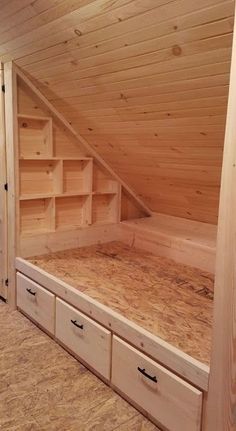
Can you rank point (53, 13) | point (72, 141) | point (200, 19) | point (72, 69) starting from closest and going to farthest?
point (200, 19), point (53, 13), point (72, 69), point (72, 141)

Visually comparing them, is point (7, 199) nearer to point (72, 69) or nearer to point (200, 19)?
point (72, 69)

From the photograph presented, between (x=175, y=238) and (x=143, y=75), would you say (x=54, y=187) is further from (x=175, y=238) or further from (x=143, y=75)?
(x=143, y=75)

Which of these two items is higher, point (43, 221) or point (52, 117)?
point (52, 117)

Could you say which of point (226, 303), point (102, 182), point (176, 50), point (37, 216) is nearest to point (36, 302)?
point (37, 216)

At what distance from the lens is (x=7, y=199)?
9.64ft

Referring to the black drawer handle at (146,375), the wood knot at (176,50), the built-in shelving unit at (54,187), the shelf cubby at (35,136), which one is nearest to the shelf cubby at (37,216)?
Result: the built-in shelving unit at (54,187)

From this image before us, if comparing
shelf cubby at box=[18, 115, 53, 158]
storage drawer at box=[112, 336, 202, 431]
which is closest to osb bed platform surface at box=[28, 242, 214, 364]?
storage drawer at box=[112, 336, 202, 431]

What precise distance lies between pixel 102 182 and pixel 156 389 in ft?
6.85

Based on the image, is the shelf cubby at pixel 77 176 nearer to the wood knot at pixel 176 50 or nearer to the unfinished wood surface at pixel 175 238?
the unfinished wood surface at pixel 175 238

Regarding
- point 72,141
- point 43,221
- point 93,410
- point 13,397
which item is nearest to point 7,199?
point 43,221

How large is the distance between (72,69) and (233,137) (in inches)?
52.2

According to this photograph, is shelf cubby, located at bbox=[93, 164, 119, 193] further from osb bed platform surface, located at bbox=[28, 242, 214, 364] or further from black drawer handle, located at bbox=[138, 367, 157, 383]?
black drawer handle, located at bbox=[138, 367, 157, 383]

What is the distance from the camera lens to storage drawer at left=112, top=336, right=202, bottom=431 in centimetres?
161

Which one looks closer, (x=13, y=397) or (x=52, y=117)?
(x=13, y=397)
